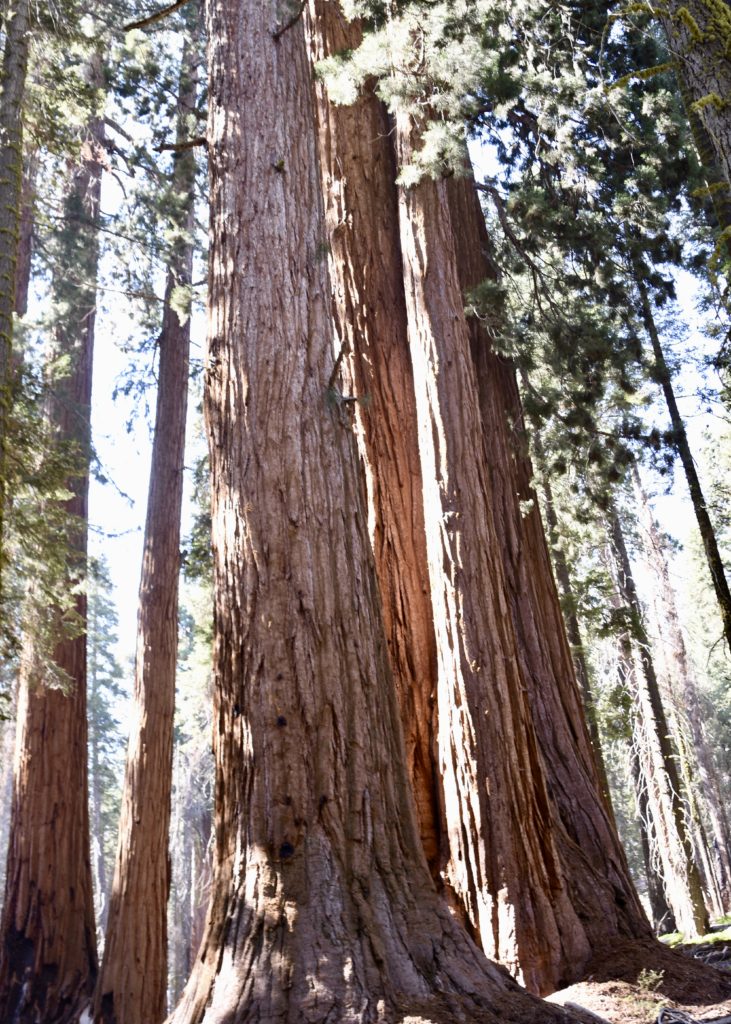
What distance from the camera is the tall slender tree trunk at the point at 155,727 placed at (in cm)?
878

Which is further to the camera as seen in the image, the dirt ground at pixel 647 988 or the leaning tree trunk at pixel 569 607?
the leaning tree trunk at pixel 569 607

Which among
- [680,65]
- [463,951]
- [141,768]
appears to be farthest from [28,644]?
[680,65]

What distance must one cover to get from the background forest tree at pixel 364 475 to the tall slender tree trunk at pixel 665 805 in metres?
0.08

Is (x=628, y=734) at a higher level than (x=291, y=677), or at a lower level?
higher

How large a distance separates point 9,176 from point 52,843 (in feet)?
23.9

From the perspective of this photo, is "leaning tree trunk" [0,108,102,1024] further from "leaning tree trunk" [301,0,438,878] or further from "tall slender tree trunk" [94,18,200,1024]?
"leaning tree trunk" [301,0,438,878]

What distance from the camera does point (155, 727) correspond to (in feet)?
32.0

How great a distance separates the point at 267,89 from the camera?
4.79m

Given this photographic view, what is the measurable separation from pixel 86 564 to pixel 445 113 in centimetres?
726

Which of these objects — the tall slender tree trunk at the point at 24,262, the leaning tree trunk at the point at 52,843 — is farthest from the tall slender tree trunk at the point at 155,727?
the tall slender tree trunk at the point at 24,262

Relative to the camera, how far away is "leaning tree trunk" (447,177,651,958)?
5.52 metres

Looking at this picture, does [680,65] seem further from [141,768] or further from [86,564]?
[86,564]

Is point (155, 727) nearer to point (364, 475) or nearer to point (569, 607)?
point (364, 475)

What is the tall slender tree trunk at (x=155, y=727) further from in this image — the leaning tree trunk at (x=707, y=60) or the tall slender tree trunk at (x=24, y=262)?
the leaning tree trunk at (x=707, y=60)
